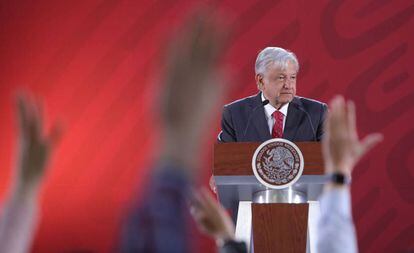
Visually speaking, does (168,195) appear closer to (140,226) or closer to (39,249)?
(140,226)

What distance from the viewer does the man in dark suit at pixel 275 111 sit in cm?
343

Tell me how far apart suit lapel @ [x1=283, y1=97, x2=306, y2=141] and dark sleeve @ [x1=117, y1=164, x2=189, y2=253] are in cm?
275

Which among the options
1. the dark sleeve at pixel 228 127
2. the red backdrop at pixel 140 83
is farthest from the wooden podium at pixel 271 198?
the red backdrop at pixel 140 83

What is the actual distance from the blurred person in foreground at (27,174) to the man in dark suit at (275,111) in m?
2.58

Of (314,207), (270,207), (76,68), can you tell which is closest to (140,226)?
(270,207)

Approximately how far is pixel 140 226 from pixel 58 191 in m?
4.98

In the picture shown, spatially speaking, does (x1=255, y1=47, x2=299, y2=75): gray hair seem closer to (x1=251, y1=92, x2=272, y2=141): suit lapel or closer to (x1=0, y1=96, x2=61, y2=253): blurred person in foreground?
(x1=251, y1=92, x2=272, y2=141): suit lapel

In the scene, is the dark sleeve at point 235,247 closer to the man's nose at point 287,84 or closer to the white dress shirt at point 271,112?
the white dress shirt at point 271,112

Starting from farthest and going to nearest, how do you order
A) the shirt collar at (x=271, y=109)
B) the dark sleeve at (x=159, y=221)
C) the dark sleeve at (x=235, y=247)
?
1. the shirt collar at (x=271, y=109)
2. the dark sleeve at (x=235, y=247)
3. the dark sleeve at (x=159, y=221)

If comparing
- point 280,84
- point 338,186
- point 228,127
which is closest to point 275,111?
point 280,84

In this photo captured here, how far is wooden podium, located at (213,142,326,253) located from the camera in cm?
279

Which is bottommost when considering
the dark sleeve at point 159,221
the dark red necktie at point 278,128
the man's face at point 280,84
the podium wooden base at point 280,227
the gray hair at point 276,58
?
the dark sleeve at point 159,221

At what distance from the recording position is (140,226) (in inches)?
25.7

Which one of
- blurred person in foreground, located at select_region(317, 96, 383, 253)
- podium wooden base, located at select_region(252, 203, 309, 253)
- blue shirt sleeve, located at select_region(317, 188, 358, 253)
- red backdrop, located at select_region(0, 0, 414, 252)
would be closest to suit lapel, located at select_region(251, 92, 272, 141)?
podium wooden base, located at select_region(252, 203, 309, 253)
